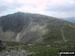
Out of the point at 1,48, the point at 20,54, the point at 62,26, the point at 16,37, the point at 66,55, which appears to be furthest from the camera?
the point at 16,37

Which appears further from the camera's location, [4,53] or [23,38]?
[23,38]

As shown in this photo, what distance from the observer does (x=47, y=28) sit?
18238cm

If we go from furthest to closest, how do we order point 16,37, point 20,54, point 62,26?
1. point 16,37
2. point 62,26
3. point 20,54

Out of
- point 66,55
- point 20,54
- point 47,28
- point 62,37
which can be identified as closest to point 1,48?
point 20,54

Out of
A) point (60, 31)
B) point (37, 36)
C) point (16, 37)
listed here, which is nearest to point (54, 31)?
point (60, 31)

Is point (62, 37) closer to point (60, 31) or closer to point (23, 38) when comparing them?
point (60, 31)

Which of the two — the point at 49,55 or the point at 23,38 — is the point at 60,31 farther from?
the point at 49,55

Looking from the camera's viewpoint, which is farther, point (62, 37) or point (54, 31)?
point (54, 31)

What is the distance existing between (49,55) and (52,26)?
131 m

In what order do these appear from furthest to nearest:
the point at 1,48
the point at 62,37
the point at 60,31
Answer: the point at 60,31
the point at 62,37
the point at 1,48

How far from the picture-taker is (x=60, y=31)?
164 meters

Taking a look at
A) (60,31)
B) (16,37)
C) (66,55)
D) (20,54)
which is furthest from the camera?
(16,37)

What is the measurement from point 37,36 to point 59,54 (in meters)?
115

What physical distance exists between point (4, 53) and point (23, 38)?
120 m
